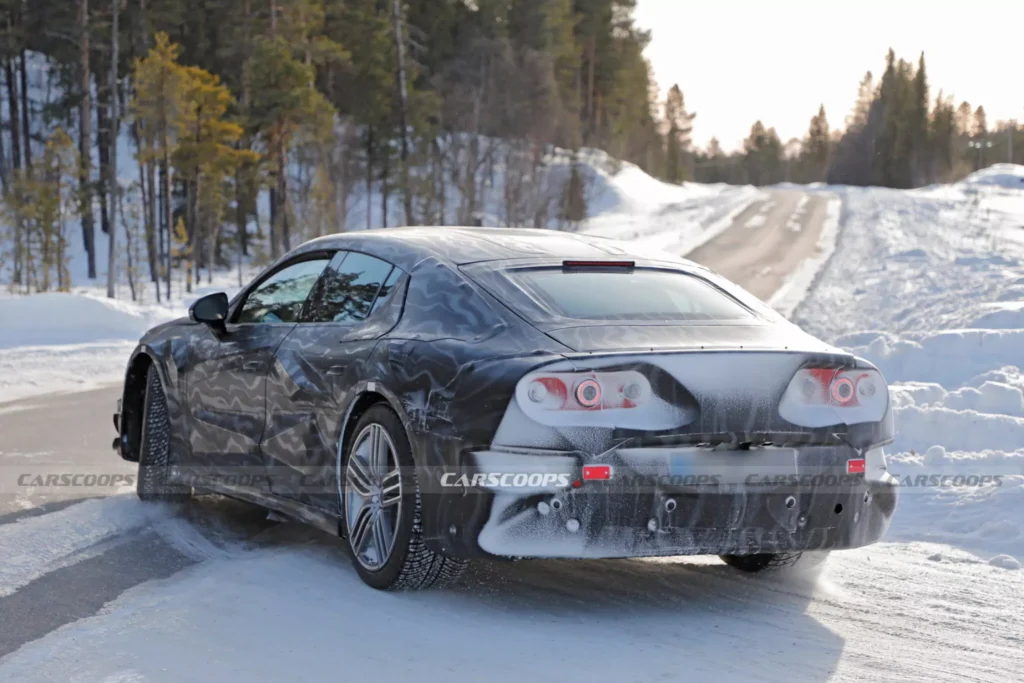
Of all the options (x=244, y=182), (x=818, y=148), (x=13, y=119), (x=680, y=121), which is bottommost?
(x=244, y=182)

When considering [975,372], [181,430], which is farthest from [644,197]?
[181,430]

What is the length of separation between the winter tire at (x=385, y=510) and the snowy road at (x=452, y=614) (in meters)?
0.10

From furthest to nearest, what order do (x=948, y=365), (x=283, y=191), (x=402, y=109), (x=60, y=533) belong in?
1. (x=402, y=109)
2. (x=283, y=191)
3. (x=948, y=365)
4. (x=60, y=533)

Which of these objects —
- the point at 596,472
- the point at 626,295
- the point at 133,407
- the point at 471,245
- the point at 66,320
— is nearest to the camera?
the point at 596,472

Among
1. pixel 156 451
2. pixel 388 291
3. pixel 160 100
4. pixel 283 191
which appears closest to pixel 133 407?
pixel 156 451

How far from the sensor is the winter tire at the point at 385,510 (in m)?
4.55

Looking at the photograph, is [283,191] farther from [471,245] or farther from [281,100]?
[471,245]

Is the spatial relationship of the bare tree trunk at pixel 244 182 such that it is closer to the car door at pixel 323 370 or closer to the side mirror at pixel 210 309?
the side mirror at pixel 210 309

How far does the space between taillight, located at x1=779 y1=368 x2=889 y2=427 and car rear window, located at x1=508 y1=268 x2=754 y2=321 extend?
56cm

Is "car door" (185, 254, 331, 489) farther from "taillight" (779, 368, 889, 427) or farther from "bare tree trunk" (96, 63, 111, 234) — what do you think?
"bare tree trunk" (96, 63, 111, 234)

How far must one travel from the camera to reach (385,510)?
4723mm

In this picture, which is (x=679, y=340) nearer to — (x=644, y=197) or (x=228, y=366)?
(x=228, y=366)

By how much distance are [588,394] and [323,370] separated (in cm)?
146

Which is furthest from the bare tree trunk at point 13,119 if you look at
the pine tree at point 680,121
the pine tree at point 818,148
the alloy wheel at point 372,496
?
the pine tree at point 818,148
